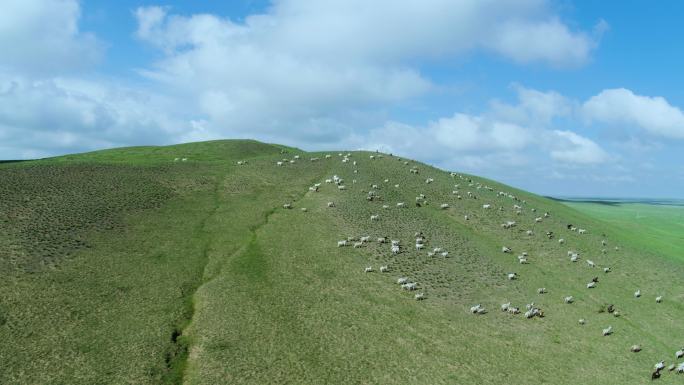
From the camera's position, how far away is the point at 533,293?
161 ft

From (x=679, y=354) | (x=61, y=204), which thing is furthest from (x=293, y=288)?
(x=679, y=354)

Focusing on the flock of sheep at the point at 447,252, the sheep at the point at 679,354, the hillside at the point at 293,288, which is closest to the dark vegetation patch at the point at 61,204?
the hillside at the point at 293,288

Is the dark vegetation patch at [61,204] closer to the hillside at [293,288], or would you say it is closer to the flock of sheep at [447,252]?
the hillside at [293,288]

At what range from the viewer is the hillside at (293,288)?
32406 millimetres

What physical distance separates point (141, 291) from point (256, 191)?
33.7m

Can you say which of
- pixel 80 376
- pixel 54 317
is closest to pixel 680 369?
pixel 80 376

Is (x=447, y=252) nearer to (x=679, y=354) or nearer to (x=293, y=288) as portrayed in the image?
(x=293, y=288)

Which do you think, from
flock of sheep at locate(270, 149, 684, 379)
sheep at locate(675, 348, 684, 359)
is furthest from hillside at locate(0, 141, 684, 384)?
sheep at locate(675, 348, 684, 359)

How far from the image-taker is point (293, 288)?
43344 mm

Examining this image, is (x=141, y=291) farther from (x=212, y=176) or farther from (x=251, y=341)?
(x=212, y=176)

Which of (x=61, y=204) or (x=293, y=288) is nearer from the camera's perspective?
(x=293, y=288)

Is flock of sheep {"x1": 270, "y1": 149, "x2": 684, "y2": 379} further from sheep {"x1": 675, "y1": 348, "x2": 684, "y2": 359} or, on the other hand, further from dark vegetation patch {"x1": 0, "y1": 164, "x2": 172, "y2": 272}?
dark vegetation patch {"x1": 0, "y1": 164, "x2": 172, "y2": 272}

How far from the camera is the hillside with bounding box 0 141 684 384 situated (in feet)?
106

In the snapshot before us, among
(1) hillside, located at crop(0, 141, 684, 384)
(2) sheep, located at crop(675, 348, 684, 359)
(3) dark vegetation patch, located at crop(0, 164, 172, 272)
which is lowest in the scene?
(2) sheep, located at crop(675, 348, 684, 359)
